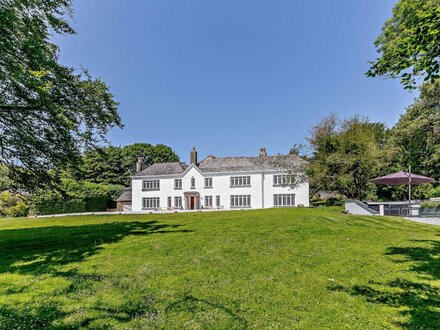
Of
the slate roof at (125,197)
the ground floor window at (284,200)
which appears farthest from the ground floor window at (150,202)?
the ground floor window at (284,200)

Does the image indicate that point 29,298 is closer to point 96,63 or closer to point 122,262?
point 122,262

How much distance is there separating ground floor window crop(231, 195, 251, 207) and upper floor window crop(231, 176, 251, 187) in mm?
1723

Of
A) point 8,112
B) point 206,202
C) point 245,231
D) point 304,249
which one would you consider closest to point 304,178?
point 206,202

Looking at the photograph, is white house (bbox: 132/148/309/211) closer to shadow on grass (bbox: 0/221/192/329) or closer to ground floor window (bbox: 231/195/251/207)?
ground floor window (bbox: 231/195/251/207)

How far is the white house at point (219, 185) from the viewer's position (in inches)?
1532

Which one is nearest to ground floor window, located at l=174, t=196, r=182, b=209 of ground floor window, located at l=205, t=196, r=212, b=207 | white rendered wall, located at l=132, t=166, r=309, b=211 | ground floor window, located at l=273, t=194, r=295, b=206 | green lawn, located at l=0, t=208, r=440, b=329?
white rendered wall, located at l=132, t=166, r=309, b=211

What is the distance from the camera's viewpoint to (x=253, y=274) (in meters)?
6.74

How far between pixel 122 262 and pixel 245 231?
5807mm

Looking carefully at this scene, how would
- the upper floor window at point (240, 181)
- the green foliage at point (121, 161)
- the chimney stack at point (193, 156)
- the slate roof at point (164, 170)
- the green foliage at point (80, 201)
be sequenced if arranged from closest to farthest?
the upper floor window at point (240, 181) → the chimney stack at point (193, 156) → the green foliage at point (80, 201) → the slate roof at point (164, 170) → the green foliage at point (121, 161)

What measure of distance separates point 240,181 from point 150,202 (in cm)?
1593

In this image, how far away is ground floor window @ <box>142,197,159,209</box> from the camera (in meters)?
43.6

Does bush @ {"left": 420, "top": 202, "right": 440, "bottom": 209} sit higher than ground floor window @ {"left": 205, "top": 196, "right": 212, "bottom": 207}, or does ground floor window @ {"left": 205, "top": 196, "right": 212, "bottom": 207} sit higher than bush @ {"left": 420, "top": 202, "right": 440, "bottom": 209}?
bush @ {"left": 420, "top": 202, "right": 440, "bottom": 209}

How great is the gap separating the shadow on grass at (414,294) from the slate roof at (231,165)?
102 ft

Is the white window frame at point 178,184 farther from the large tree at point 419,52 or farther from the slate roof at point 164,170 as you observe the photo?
the large tree at point 419,52
